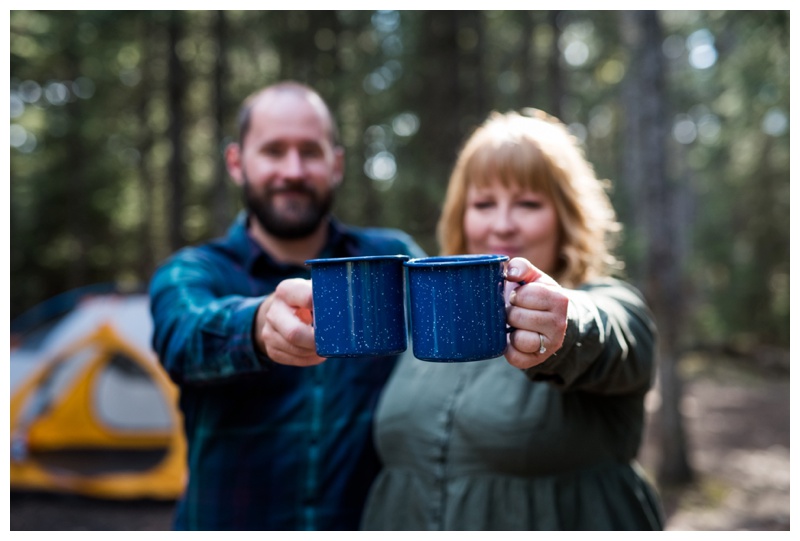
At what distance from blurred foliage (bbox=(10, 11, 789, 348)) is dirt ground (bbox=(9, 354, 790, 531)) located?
2562mm

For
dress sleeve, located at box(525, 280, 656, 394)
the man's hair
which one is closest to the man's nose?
the man's hair

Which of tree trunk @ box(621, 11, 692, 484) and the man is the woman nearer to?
the man

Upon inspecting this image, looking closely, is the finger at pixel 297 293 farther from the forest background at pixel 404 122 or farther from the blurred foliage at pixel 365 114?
the blurred foliage at pixel 365 114

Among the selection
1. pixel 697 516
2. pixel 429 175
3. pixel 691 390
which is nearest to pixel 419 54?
pixel 429 175

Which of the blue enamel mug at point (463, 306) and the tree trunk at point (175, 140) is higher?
the tree trunk at point (175, 140)

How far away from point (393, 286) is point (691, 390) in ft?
40.3

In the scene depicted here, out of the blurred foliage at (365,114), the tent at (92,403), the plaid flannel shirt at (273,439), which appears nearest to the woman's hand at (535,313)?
the plaid flannel shirt at (273,439)

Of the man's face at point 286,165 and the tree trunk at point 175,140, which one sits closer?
the man's face at point 286,165

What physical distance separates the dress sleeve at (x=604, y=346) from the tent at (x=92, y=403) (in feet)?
16.5

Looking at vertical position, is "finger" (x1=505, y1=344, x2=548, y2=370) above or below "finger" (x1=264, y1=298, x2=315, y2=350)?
below

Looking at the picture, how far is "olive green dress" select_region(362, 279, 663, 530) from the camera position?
1.82m

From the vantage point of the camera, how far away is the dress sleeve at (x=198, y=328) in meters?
1.63

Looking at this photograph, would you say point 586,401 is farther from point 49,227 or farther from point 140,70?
point 49,227
